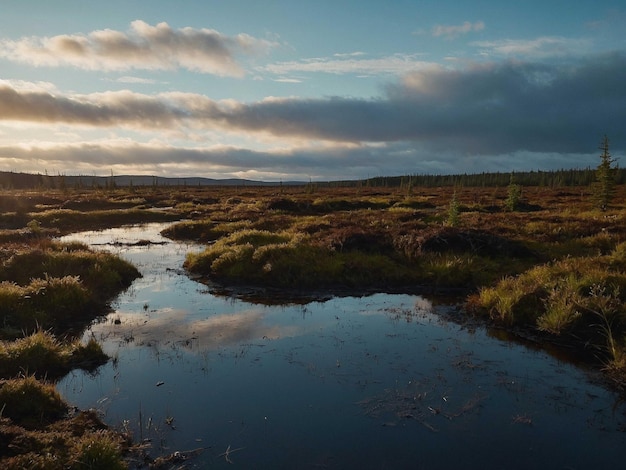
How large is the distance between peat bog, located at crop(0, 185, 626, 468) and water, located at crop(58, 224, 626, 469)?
0.15ft

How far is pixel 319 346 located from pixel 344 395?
9.81 ft

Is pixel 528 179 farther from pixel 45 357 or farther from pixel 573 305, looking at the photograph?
pixel 45 357

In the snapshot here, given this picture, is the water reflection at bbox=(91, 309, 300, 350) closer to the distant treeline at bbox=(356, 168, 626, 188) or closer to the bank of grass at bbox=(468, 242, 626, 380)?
the bank of grass at bbox=(468, 242, 626, 380)

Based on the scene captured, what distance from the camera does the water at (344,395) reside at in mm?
7559

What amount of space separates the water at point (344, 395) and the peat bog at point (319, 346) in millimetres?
47

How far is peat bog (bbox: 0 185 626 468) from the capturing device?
25.7 feet

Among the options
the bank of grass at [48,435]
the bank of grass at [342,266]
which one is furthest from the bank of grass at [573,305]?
the bank of grass at [48,435]

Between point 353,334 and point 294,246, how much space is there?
9589 mm

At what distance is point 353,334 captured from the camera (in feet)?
44.1

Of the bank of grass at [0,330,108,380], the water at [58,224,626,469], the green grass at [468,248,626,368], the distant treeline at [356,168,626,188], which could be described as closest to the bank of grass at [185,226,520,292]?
the green grass at [468,248,626,368]

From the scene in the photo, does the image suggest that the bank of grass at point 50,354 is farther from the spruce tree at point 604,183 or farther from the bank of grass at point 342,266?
the spruce tree at point 604,183

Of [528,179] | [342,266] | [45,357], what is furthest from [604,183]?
[528,179]

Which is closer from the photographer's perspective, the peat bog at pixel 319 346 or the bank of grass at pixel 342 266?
the peat bog at pixel 319 346

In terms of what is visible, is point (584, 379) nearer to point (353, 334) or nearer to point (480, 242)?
point (353, 334)
